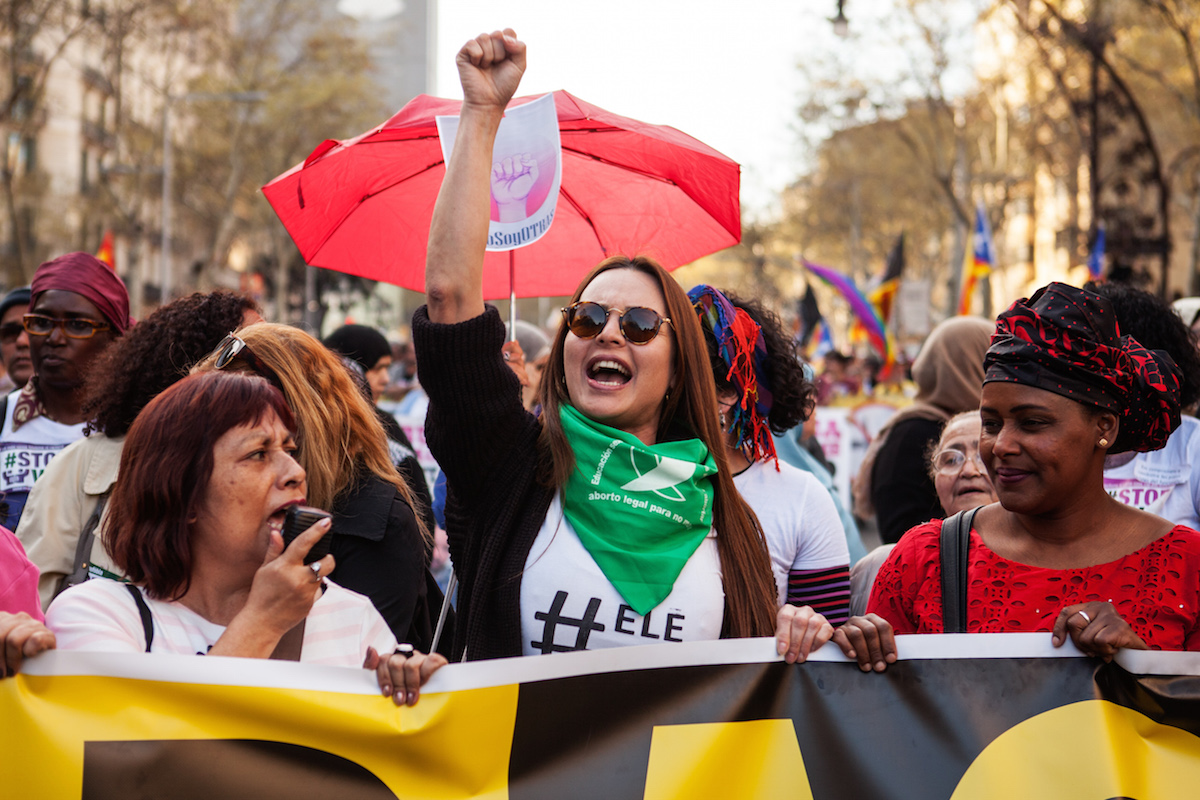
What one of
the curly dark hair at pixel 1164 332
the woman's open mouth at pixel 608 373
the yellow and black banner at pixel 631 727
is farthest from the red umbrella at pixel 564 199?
the yellow and black banner at pixel 631 727

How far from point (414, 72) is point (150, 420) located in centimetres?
9504

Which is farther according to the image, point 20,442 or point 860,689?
point 20,442

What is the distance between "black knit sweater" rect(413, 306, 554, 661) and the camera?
2436mm

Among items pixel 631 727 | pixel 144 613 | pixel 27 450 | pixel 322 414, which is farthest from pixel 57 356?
pixel 631 727

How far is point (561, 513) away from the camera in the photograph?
2.64 m

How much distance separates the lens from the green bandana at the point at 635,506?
8.27ft

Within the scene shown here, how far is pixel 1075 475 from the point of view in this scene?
8.60 feet

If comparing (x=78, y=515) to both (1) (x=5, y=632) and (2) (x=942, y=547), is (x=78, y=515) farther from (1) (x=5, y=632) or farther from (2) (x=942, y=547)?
(2) (x=942, y=547)

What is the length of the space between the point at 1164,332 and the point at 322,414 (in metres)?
2.73

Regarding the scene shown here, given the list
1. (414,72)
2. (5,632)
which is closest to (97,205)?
(5,632)

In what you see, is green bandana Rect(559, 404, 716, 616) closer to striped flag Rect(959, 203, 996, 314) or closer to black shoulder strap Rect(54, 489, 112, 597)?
black shoulder strap Rect(54, 489, 112, 597)

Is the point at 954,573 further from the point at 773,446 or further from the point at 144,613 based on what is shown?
the point at 144,613

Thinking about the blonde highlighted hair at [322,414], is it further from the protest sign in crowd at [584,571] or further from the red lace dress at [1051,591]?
the red lace dress at [1051,591]

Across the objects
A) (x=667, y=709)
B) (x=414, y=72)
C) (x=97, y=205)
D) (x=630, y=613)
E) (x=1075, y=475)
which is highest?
(x=414, y=72)
